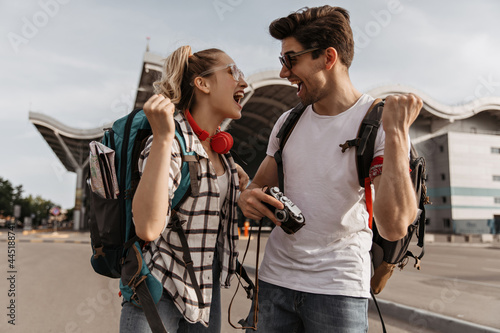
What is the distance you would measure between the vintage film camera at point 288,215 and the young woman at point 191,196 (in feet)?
0.97

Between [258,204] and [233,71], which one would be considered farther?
[233,71]

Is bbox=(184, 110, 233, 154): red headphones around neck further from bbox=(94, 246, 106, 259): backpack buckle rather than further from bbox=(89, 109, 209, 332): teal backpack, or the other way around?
bbox=(94, 246, 106, 259): backpack buckle

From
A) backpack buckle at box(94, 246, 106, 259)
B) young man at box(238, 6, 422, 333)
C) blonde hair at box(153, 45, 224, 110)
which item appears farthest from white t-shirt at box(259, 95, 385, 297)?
backpack buckle at box(94, 246, 106, 259)

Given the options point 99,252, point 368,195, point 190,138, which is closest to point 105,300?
point 99,252

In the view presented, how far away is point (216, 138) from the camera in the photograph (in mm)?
2188

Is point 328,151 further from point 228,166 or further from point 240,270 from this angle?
point 240,270

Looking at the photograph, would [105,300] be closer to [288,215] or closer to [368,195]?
[288,215]

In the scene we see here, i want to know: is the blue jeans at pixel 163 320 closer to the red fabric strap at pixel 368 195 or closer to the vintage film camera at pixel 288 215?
the vintage film camera at pixel 288 215

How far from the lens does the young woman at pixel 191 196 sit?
1628 mm

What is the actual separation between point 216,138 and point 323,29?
0.80m

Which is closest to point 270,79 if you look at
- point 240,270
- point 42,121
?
point 42,121

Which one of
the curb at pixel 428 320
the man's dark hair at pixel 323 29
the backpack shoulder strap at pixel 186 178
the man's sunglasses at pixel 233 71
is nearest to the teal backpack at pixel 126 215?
the backpack shoulder strap at pixel 186 178

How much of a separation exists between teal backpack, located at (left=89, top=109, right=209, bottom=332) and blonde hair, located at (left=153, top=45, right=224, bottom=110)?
384mm

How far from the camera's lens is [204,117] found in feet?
7.30
